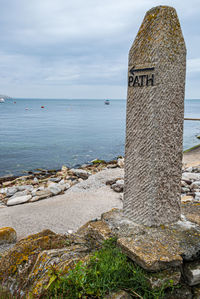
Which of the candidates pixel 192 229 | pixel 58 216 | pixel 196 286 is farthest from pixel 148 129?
pixel 58 216

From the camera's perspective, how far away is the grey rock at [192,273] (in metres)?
2.80

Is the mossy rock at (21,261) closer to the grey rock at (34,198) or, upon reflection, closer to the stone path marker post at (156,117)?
the stone path marker post at (156,117)

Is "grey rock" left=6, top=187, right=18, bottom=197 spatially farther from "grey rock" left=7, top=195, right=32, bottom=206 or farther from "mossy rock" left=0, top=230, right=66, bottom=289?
"mossy rock" left=0, top=230, right=66, bottom=289

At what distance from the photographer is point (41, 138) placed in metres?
29.2

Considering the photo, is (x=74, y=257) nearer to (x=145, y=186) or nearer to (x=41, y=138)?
(x=145, y=186)

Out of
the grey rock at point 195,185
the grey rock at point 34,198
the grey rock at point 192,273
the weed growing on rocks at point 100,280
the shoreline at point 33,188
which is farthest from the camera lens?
the shoreline at point 33,188

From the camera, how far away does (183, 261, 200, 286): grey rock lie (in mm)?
2797

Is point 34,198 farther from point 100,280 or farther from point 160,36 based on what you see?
point 160,36

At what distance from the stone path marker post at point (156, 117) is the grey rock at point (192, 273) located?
2.41 feet

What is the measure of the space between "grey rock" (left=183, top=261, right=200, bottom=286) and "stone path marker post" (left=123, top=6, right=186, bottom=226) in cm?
73

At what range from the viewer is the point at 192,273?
2.80 m

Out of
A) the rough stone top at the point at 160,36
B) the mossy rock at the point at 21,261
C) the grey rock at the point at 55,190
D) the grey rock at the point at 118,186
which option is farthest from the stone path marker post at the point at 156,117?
the grey rock at the point at 55,190

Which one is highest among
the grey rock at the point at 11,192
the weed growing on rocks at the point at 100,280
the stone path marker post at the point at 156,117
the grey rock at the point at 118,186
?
the stone path marker post at the point at 156,117

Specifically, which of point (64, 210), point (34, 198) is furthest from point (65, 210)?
point (34, 198)
